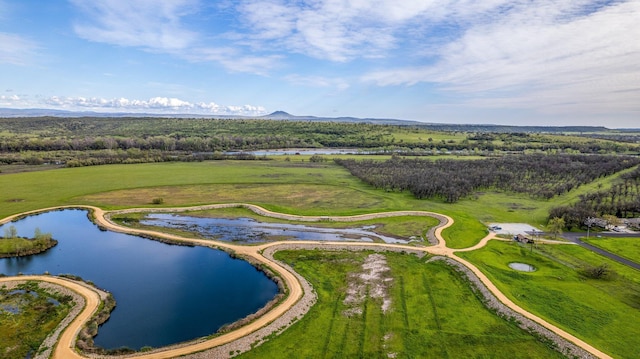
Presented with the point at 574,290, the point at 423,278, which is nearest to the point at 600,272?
the point at 574,290

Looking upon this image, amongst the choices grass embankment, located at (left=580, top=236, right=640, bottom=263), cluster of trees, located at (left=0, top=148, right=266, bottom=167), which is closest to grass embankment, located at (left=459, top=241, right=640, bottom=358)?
grass embankment, located at (left=580, top=236, right=640, bottom=263)

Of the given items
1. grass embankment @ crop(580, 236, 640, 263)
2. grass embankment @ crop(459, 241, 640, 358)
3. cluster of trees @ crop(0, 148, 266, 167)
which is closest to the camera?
grass embankment @ crop(459, 241, 640, 358)

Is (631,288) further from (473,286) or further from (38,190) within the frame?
(38,190)

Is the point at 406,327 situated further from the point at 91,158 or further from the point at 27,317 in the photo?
the point at 91,158

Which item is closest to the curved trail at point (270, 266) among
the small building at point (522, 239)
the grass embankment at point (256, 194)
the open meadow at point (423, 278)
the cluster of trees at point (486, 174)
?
the open meadow at point (423, 278)

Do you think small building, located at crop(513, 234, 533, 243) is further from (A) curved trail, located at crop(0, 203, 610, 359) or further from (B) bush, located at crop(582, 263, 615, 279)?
(B) bush, located at crop(582, 263, 615, 279)

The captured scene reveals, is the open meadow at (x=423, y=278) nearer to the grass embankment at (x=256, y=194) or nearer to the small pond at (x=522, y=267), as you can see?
the grass embankment at (x=256, y=194)
